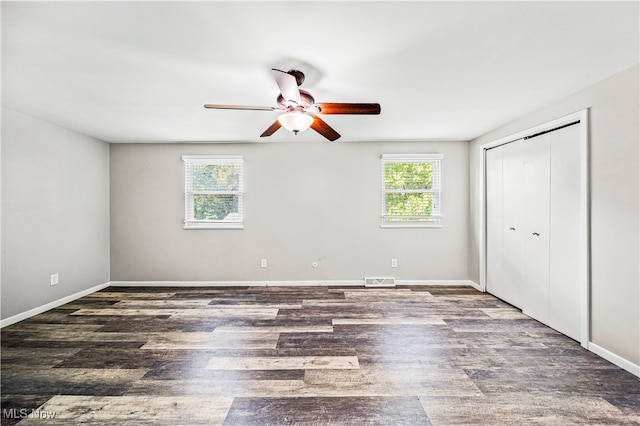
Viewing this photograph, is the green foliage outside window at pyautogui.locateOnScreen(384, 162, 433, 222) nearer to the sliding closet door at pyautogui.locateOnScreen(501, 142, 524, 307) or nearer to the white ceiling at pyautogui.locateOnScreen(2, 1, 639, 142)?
the sliding closet door at pyautogui.locateOnScreen(501, 142, 524, 307)

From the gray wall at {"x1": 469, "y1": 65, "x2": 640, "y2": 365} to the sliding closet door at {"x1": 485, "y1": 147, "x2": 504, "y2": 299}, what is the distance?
137cm

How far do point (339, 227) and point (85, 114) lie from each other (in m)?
3.52

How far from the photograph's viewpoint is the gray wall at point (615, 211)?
7.00 ft

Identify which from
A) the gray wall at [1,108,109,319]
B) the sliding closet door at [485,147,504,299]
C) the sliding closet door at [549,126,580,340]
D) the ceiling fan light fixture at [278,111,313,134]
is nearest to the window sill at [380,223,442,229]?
the sliding closet door at [485,147,504,299]

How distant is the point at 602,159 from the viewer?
2379mm

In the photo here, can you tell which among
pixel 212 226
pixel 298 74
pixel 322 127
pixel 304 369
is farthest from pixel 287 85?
pixel 212 226

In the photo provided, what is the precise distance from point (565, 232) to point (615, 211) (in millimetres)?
576

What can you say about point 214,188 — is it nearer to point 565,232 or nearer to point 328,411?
point 328,411

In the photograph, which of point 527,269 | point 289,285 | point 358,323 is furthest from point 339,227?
point 527,269

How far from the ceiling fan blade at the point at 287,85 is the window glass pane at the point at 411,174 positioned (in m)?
2.80

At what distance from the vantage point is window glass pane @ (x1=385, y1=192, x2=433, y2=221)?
462cm

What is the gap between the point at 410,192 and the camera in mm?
4617

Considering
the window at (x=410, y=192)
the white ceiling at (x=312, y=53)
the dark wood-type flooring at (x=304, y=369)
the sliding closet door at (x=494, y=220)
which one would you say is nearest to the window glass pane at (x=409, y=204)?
the window at (x=410, y=192)

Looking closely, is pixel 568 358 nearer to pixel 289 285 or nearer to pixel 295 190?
pixel 289 285
